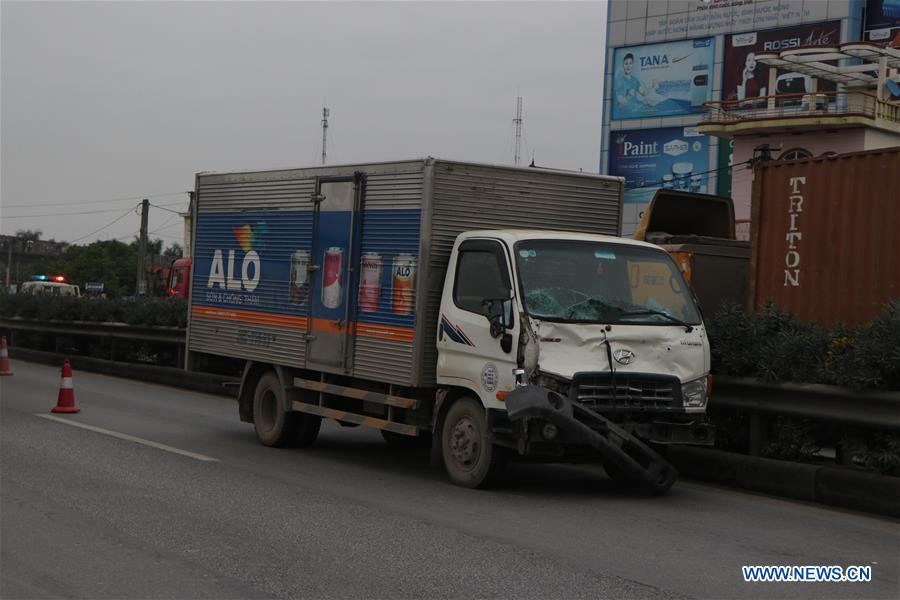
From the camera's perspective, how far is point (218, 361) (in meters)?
14.5

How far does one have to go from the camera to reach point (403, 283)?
10.9 metres

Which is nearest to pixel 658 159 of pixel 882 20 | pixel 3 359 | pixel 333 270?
pixel 882 20

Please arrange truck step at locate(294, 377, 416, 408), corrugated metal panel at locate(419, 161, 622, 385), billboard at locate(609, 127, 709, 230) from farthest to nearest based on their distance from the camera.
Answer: billboard at locate(609, 127, 709, 230), truck step at locate(294, 377, 416, 408), corrugated metal panel at locate(419, 161, 622, 385)

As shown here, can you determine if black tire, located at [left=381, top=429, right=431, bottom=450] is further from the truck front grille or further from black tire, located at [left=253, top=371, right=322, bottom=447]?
the truck front grille

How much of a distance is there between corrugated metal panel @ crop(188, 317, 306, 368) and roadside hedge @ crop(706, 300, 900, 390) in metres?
4.34

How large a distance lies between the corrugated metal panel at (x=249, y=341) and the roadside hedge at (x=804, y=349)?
14.2ft

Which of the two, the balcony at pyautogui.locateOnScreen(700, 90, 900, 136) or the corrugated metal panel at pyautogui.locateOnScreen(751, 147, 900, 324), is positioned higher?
the balcony at pyautogui.locateOnScreen(700, 90, 900, 136)

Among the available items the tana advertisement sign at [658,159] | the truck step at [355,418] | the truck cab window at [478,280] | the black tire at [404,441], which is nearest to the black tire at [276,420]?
the truck step at [355,418]

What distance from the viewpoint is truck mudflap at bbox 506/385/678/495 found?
30.1ft

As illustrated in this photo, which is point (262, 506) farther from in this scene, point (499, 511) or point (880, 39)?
point (880, 39)

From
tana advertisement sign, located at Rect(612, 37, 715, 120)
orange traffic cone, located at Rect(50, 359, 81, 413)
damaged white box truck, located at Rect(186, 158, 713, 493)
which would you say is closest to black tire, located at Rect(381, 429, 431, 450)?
damaged white box truck, located at Rect(186, 158, 713, 493)

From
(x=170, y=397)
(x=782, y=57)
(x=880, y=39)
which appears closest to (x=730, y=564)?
(x=170, y=397)

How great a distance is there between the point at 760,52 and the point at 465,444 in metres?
45.2

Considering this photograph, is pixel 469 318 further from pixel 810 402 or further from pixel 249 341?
pixel 249 341
